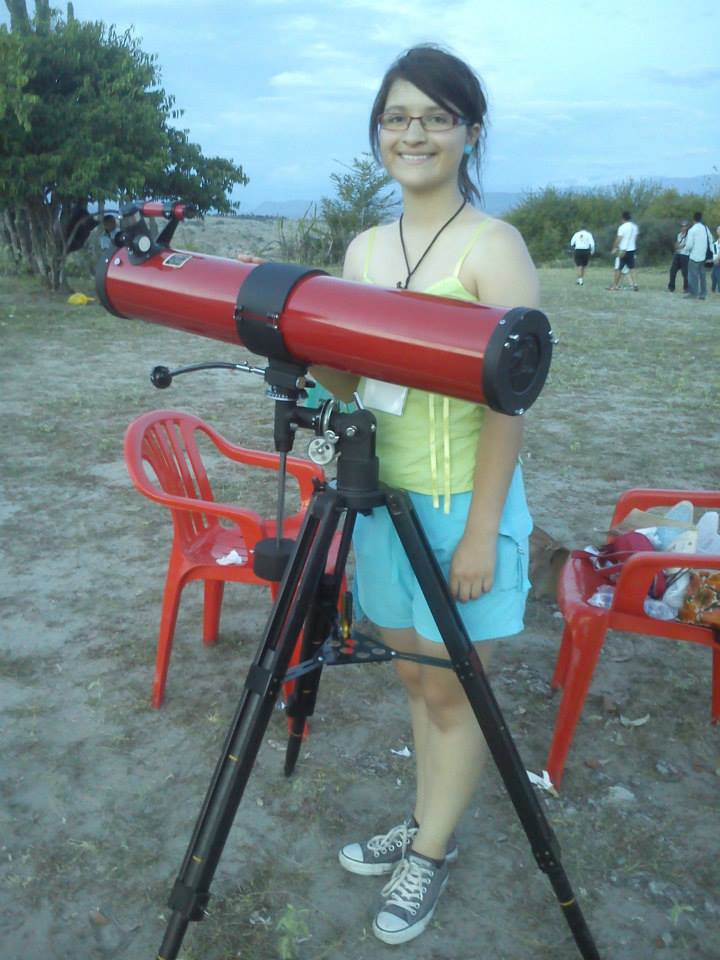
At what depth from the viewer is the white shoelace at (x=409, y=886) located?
6.89 feet

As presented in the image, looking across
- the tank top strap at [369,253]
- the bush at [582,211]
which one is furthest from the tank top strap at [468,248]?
the bush at [582,211]

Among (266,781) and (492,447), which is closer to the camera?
(492,447)

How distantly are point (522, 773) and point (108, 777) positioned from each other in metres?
1.44

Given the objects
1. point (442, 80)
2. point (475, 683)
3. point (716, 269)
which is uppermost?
point (716, 269)

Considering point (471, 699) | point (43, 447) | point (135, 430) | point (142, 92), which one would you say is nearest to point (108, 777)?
point (135, 430)

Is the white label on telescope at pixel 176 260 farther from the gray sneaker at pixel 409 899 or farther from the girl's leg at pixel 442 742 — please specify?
the gray sneaker at pixel 409 899

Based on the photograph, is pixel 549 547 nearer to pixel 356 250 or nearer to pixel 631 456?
pixel 356 250

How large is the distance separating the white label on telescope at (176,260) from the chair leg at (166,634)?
1.49 meters

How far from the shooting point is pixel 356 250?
203 cm

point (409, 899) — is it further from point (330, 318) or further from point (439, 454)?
point (330, 318)

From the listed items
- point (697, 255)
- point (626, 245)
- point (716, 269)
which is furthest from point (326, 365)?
point (716, 269)

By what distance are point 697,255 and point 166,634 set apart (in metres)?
15.5

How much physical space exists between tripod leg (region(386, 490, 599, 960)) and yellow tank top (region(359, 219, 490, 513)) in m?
0.18

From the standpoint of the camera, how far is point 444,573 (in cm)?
189
